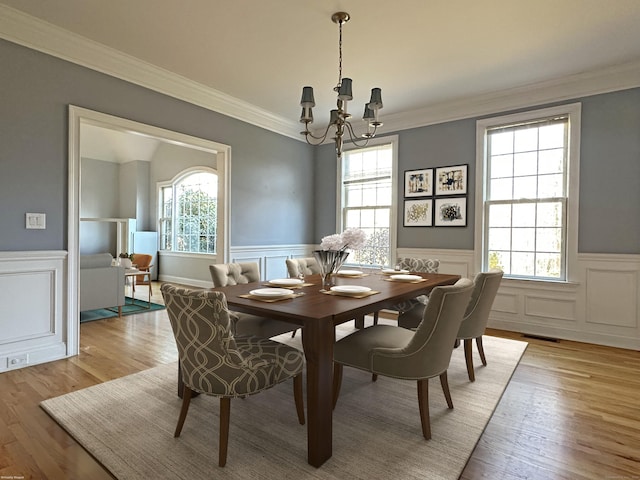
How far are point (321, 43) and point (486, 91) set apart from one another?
2209mm

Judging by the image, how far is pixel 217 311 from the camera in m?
1.57

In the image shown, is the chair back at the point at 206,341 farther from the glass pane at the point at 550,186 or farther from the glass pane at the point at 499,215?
the glass pane at the point at 550,186

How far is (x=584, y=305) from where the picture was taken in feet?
12.3

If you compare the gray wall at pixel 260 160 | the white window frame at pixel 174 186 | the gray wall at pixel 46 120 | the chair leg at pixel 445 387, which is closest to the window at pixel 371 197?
the gray wall at pixel 260 160

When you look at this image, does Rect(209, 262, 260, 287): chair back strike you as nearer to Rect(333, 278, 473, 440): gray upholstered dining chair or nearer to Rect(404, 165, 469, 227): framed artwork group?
Rect(333, 278, 473, 440): gray upholstered dining chair

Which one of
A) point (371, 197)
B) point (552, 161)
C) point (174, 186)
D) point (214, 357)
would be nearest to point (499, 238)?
point (552, 161)

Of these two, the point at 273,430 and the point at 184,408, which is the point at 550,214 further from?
the point at 184,408

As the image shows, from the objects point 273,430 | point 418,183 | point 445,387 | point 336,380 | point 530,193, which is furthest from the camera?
point 418,183

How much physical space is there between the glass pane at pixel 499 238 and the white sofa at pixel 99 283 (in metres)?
4.67

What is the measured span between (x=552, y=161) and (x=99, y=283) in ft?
18.1

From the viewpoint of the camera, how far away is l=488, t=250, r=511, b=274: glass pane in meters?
4.24

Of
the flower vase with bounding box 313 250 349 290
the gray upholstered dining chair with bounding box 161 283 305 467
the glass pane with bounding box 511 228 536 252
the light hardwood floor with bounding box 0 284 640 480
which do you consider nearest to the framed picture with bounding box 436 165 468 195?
the glass pane with bounding box 511 228 536 252

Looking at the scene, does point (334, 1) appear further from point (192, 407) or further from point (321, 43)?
point (192, 407)

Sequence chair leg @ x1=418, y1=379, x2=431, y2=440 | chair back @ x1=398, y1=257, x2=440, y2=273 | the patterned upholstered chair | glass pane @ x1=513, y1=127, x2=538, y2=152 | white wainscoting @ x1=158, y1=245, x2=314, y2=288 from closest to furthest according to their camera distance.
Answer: chair leg @ x1=418, y1=379, x2=431, y2=440 → the patterned upholstered chair → chair back @ x1=398, y1=257, x2=440, y2=273 → glass pane @ x1=513, y1=127, x2=538, y2=152 → white wainscoting @ x1=158, y1=245, x2=314, y2=288
